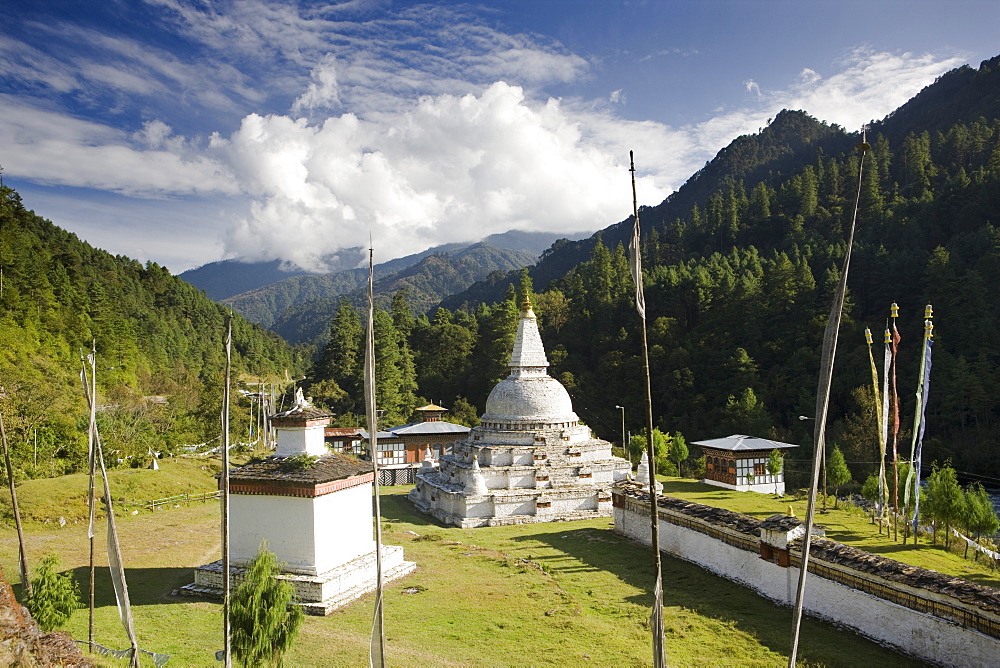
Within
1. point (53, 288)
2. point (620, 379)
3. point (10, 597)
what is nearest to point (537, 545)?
point (10, 597)

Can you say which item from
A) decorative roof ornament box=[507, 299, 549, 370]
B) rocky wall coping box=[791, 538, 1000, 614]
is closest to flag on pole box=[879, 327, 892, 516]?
rocky wall coping box=[791, 538, 1000, 614]

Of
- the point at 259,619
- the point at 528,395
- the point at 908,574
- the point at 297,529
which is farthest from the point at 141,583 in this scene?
the point at 528,395

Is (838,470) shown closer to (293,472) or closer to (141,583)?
(293,472)

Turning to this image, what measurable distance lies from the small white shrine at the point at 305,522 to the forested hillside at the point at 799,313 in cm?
2950

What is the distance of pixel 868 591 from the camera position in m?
12.6

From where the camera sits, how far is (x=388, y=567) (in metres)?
17.2

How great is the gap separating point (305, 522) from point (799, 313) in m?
44.2

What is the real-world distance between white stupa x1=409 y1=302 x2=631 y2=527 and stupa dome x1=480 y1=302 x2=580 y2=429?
0.15 feet

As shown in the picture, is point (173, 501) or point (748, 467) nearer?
point (173, 501)

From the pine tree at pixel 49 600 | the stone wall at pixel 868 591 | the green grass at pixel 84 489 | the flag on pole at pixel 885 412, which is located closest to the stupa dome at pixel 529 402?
the stone wall at pixel 868 591

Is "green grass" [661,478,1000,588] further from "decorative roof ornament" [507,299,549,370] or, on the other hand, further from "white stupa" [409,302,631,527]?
"decorative roof ornament" [507,299,549,370]

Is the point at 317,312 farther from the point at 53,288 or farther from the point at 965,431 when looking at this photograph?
the point at 965,431

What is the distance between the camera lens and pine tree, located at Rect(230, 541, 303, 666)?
9.60 metres

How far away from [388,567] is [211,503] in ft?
47.9
